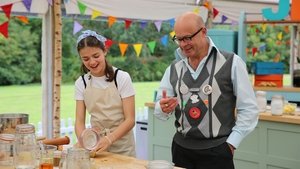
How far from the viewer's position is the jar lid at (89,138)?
85.4 inches

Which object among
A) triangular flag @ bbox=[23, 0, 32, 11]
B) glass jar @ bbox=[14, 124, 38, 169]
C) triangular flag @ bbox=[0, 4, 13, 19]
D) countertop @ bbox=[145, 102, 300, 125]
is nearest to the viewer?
glass jar @ bbox=[14, 124, 38, 169]

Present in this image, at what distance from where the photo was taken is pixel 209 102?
2303 mm

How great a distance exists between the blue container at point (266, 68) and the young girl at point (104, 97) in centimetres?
268

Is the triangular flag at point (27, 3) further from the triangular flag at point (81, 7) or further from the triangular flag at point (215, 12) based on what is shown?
the triangular flag at point (215, 12)

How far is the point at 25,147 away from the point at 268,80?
3530 millimetres

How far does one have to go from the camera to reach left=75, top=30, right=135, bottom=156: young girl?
2.33 meters

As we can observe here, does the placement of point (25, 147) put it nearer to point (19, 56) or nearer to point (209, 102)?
point (209, 102)

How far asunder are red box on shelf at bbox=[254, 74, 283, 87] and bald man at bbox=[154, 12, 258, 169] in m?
2.65

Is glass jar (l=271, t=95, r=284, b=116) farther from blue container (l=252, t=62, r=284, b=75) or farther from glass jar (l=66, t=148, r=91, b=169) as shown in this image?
glass jar (l=66, t=148, r=91, b=169)

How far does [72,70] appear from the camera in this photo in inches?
261

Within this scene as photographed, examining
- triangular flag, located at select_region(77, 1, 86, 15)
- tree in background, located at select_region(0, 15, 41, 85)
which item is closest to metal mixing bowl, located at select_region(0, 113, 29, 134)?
triangular flag, located at select_region(77, 1, 86, 15)

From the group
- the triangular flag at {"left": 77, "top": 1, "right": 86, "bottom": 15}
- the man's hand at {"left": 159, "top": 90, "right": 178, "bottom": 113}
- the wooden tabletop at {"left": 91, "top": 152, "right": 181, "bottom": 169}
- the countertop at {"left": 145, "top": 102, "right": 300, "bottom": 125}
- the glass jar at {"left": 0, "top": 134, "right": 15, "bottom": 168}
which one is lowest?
the wooden tabletop at {"left": 91, "top": 152, "right": 181, "bottom": 169}

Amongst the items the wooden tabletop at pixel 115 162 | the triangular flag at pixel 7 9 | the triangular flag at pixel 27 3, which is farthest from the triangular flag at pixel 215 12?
the wooden tabletop at pixel 115 162

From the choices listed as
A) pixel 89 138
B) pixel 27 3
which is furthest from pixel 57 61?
pixel 89 138
